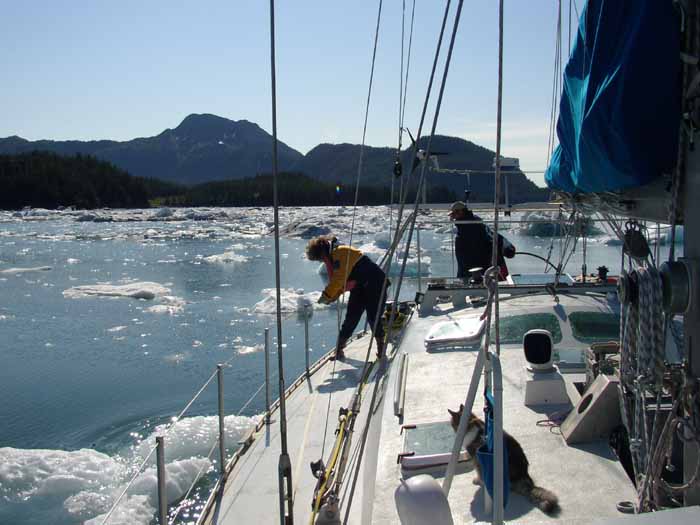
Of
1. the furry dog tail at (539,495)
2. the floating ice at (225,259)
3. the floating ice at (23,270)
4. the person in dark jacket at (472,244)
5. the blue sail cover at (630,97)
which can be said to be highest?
the blue sail cover at (630,97)

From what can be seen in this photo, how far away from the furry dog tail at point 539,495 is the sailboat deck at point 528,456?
3cm

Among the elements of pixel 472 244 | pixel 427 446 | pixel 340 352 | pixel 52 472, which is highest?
pixel 472 244

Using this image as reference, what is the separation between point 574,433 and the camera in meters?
3.13

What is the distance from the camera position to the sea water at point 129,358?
5938 mm

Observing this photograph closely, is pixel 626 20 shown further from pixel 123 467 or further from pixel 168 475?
pixel 123 467

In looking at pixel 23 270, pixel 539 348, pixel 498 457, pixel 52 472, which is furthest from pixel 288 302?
pixel 498 457

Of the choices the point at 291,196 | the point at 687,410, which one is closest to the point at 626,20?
the point at 687,410

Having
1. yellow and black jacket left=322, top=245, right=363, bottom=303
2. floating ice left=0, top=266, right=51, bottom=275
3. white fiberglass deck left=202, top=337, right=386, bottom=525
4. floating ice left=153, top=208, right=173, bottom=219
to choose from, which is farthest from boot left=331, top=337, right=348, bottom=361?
floating ice left=153, top=208, right=173, bottom=219

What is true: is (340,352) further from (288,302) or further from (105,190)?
(105,190)

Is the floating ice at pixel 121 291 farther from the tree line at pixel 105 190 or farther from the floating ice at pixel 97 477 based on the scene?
the tree line at pixel 105 190

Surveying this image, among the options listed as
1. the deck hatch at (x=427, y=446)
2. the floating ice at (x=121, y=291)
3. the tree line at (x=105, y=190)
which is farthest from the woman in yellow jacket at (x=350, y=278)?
the tree line at (x=105, y=190)

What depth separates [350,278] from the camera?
6047 millimetres

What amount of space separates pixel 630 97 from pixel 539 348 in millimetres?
1857

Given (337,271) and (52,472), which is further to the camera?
(52,472)
